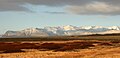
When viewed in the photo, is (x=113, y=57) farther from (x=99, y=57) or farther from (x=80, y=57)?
(x=80, y=57)

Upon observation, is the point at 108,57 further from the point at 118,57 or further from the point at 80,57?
the point at 80,57

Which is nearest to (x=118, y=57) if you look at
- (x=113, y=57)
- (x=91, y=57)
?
(x=113, y=57)

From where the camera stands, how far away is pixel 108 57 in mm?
44531

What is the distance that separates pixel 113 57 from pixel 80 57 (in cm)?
557

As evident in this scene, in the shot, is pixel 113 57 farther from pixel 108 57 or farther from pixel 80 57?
pixel 80 57

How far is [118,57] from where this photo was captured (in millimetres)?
43875

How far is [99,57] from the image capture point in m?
44.5

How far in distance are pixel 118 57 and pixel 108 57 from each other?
5.47 ft

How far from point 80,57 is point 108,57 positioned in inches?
187

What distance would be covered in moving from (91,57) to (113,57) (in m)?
3.64

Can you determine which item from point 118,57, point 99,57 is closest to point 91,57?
point 99,57

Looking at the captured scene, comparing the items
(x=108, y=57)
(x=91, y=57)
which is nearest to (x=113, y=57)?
(x=108, y=57)

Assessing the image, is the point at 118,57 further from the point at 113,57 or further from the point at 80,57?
the point at 80,57

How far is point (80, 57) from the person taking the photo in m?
45.7
